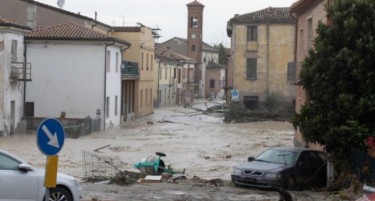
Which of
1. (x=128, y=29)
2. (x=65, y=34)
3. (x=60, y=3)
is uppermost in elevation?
(x=60, y=3)

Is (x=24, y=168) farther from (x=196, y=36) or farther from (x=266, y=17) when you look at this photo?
(x=196, y=36)

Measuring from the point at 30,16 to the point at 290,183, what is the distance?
116ft

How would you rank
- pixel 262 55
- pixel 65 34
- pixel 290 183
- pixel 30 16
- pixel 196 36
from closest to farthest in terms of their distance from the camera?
pixel 290 183 < pixel 65 34 < pixel 30 16 < pixel 262 55 < pixel 196 36

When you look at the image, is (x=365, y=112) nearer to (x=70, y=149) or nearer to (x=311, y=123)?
(x=311, y=123)

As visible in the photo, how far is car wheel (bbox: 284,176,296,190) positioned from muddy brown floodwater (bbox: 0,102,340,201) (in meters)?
0.46

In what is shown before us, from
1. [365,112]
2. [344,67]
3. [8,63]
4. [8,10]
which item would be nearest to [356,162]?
[365,112]

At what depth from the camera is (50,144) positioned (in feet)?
29.8

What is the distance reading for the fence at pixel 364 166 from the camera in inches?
672

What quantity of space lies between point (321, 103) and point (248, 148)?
746 inches

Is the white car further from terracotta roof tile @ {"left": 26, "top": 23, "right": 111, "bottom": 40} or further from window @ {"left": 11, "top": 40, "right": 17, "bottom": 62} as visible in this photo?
terracotta roof tile @ {"left": 26, "top": 23, "right": 111, "bottom": 40}

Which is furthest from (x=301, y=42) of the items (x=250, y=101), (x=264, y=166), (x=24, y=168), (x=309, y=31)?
(x=250, y=101)

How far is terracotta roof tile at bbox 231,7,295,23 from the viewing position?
62.5 m

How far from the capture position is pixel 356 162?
18453 millimetres

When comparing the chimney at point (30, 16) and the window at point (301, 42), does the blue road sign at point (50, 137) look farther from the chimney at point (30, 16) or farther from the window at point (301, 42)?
the chimney at point (30, 16)
